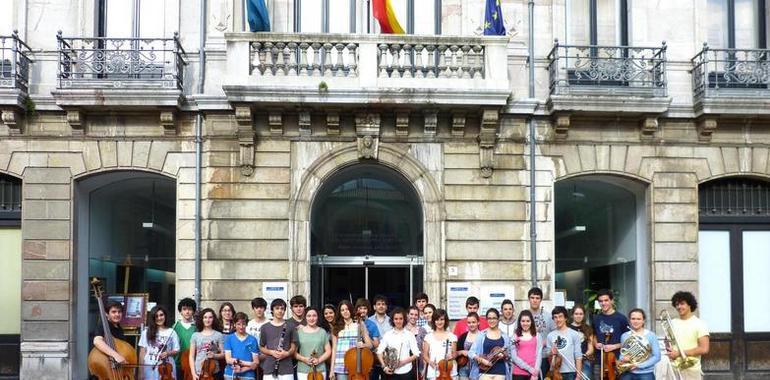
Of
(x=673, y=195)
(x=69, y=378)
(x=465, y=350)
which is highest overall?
(x=673, y=195)

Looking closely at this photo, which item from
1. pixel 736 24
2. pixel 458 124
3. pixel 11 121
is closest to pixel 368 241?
pixel 458 124

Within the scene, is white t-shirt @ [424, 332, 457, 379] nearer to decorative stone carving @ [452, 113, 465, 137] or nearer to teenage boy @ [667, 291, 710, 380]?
teenage boy @ [667, 291, 710, 380]

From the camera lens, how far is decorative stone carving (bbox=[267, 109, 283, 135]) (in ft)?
49.8

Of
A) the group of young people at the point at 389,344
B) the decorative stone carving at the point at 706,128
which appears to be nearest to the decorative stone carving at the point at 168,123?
the group of young people at the point at 389,344

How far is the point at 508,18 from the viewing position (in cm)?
1602

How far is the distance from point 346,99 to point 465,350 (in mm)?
5310

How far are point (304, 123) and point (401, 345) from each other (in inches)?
211

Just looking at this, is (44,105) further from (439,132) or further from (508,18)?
(508,18)

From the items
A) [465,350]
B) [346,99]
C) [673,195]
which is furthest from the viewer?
[673,195]

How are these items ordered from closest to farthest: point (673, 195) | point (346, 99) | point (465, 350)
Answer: point (465, 350) → point (346, 99) → point (673, 195)

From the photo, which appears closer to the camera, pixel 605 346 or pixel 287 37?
pixel 605 346

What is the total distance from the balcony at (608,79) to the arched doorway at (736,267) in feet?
7.23

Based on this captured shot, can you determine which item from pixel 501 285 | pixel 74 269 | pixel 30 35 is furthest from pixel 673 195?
pixel 30 35

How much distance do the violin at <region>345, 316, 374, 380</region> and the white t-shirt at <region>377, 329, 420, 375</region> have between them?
0.22 m
